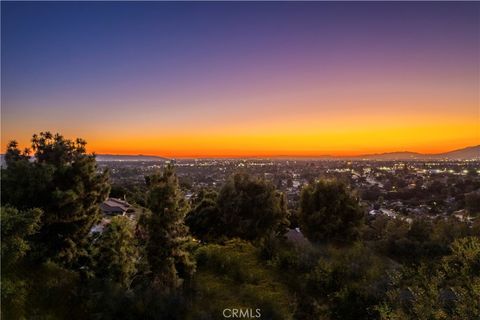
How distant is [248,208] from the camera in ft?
71.4

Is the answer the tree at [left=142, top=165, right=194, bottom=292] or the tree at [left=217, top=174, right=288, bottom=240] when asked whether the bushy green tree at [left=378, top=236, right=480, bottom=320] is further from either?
the tree at [left=217, top=174, right=288, bottom=240]

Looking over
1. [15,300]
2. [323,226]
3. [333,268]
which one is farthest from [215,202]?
[15,300]

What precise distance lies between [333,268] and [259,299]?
4171 mm

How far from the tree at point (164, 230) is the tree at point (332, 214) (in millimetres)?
11218

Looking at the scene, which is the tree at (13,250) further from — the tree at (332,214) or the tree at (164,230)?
the tree at (332,214)

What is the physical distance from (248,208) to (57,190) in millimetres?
12735

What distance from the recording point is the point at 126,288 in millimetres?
11219

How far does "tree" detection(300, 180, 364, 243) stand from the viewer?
22.2 meters

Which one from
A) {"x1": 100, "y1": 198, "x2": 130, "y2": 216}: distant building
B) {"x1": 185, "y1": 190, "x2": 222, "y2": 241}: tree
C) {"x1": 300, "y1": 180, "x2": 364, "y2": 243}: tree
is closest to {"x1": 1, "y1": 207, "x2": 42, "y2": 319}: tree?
{"x1": 185, "y1": 190, "x2": 222, "y2": 241}: tree

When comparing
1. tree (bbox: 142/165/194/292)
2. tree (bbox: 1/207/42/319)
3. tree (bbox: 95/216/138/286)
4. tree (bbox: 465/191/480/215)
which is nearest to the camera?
tree (bbox: 1/207/42/319)

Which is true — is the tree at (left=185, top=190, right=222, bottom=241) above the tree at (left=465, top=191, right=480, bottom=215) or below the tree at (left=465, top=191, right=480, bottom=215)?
above

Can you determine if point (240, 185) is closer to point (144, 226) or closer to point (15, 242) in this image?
point (144, 226)

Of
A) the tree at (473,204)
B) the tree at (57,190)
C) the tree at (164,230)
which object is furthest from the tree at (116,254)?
the tree at (473,204)

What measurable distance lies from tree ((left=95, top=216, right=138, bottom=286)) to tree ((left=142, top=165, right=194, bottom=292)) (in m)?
1.15
